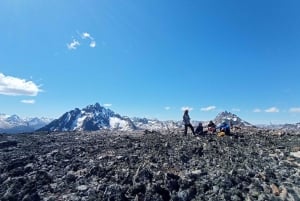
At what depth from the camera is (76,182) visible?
17812 millimetres

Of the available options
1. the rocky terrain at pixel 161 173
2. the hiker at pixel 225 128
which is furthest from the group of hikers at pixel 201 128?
the rocky terrain at pixel 161 173

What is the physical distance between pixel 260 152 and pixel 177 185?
29.4 ft

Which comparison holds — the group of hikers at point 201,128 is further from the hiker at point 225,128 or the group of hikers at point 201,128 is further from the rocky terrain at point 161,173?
the rocky terrain at point 161,173

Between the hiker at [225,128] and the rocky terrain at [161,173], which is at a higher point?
the hiker at [225,128]

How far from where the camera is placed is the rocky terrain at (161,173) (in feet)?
52.6

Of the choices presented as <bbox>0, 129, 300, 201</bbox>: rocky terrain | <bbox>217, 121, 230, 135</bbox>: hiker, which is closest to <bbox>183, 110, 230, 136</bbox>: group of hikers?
<bbox>217, 121, 230, 135</bbox>: hiker

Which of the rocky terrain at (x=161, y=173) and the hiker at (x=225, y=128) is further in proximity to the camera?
the hiker at (x=225, y=128)

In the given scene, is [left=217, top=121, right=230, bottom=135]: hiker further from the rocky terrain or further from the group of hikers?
the rocky terrain

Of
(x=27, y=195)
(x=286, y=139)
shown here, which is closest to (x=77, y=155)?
(x=27, y=195)

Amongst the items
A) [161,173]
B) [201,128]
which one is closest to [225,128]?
[201,128]

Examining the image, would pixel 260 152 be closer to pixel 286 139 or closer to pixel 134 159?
pixel 286 139

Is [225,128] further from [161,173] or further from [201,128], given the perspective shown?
[161,173]

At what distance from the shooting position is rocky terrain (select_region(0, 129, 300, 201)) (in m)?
16.0

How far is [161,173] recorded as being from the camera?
17922 millimetres
